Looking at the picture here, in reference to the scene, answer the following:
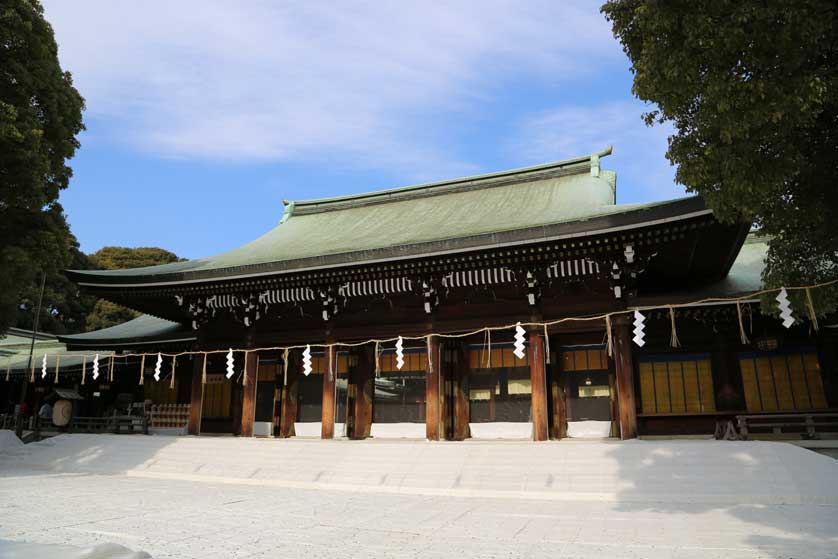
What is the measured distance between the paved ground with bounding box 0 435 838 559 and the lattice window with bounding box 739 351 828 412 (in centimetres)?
362

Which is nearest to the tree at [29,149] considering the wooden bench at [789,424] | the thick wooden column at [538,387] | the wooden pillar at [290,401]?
the wooden pillar at [290,401]

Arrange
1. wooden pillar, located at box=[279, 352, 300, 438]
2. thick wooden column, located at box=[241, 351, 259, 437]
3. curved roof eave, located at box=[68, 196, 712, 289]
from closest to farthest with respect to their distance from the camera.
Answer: curved roof eave, located at box=[68, 196, 712, 289] < thick wooden column, located at box=[241, 351, 259, 437] < wooden pillar, located at box=[279, 352, 300, 438]

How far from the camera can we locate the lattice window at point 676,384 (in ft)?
43.2

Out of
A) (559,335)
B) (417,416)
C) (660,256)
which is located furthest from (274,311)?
(660,256)

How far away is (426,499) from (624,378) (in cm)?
527

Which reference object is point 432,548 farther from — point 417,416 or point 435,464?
point 417,416

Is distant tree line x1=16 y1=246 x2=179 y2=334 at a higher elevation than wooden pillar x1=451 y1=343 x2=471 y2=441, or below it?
higher

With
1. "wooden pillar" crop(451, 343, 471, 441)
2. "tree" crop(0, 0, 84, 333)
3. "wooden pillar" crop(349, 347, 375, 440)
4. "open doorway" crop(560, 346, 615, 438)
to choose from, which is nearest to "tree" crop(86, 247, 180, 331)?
"tree" crop(0, 0, 84, 333)

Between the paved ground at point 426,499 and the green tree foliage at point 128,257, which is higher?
the green tree foliage at point 128,257

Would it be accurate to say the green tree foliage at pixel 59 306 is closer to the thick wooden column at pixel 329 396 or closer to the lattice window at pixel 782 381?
the thick wooden column at pixel 329 396

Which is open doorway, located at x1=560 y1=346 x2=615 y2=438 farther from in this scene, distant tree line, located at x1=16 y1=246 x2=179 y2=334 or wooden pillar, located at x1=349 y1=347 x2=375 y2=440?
distant tree line, located at x1=16 y1=246 x2=179 y2=334

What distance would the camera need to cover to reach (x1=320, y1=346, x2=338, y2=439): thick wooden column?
1415cm

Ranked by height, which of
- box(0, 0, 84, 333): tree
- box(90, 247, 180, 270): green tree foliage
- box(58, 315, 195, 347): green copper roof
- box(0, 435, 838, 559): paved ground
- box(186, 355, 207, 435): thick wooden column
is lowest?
box(0, 435, 838, 559): paved ground

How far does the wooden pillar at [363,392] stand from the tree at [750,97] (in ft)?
33.5
